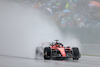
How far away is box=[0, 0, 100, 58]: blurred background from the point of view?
90.2 feet

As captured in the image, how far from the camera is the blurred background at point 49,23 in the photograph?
90.2 ft

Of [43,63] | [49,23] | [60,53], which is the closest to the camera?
[43,63]

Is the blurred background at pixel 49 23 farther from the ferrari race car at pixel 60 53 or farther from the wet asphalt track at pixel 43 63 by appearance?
the wet asphalt track at pixel 43 63

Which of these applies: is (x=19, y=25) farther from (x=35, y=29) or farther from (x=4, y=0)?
(x=4, y=0)

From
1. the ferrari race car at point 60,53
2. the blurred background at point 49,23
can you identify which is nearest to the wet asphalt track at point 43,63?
the ferrari race car at point 60,53

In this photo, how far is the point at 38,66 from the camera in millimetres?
12578

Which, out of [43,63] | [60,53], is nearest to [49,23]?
[60,53]

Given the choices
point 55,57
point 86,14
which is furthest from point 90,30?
point 55,57

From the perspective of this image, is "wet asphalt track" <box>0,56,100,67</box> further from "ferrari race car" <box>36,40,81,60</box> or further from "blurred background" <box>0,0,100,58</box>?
"blurred background" <box>0,0,100,58</box>

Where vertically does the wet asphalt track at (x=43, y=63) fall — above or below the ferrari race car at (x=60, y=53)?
below

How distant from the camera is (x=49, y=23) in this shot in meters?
56.0

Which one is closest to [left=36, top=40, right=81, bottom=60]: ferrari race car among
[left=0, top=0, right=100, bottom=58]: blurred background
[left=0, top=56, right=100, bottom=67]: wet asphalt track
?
[left=0, top=56, right=100, bottom=67]: wet asphalt track

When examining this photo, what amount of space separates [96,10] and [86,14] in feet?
7.46

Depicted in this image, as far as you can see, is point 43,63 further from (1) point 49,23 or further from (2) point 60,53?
(1) point 49,23
